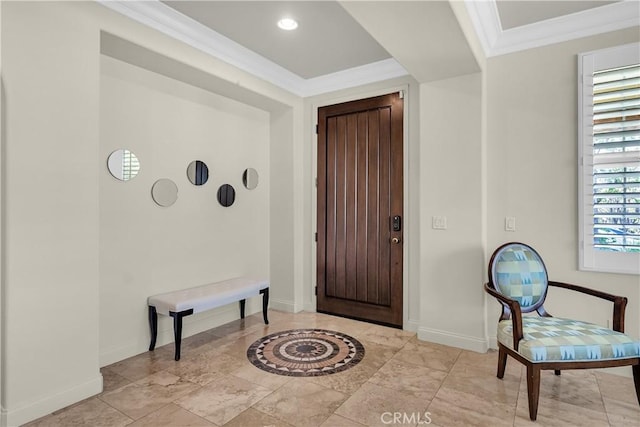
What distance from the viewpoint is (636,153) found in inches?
104

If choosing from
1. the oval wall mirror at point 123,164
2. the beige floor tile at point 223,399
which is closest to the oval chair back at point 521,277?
the beige floor tile at point 223,399

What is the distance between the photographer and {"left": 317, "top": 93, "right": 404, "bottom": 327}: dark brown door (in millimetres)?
3758

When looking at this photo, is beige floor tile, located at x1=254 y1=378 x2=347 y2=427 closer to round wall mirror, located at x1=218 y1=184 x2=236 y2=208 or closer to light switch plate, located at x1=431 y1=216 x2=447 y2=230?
light switch plate, located at x1=431 y1=216 x2=447 y2=230

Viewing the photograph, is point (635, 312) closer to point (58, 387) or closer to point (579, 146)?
point (579, 146)

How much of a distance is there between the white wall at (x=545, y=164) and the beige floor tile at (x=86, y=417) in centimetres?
294

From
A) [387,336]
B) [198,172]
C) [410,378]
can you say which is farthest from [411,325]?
[198,172]

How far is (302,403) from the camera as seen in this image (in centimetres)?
232

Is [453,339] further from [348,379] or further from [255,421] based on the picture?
[255,421]

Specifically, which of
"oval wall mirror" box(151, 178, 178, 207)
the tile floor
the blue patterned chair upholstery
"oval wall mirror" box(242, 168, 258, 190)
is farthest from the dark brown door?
"oval wall mirror" box(151, 178, 178, 207)

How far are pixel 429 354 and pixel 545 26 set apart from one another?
2847mm

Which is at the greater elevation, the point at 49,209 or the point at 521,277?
the point at 49,209

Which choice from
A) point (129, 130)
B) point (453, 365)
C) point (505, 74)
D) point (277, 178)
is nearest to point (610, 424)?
point (453, 365)

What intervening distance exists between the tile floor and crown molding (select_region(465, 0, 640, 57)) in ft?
8.55

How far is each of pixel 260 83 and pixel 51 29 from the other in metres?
1.91
